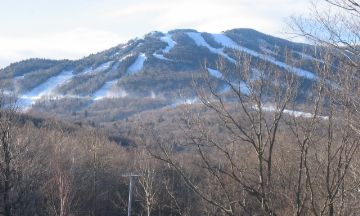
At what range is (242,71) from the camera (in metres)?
7.26

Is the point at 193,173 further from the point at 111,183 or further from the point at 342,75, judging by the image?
the point at 342,75

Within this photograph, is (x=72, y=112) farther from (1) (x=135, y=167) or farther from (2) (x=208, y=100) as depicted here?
(2) (x=208, y=100)

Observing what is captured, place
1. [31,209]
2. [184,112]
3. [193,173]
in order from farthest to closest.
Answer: [193,173] < [31,209] < [184,112]

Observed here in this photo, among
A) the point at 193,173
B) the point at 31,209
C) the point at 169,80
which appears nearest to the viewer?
the point at 31,209

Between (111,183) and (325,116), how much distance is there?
4721 centimetres

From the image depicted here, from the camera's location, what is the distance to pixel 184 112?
25.3ft

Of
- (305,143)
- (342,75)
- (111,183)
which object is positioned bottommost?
(111,183)

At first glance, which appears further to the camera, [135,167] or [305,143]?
[135,167]

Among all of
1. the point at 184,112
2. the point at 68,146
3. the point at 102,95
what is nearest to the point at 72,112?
the point at 102,95

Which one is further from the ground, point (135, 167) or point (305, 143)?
point (305, 143)

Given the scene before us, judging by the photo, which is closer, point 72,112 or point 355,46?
point 355,46

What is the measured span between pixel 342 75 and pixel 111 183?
4749cm

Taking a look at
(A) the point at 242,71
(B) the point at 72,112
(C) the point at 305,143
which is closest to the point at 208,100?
(A) the point at 242,71

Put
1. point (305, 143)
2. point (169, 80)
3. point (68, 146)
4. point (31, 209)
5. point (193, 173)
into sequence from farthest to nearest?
point (169, 80) → point (68, 146) → point (193, 173) → point (31, 209) → point (305, 143)
